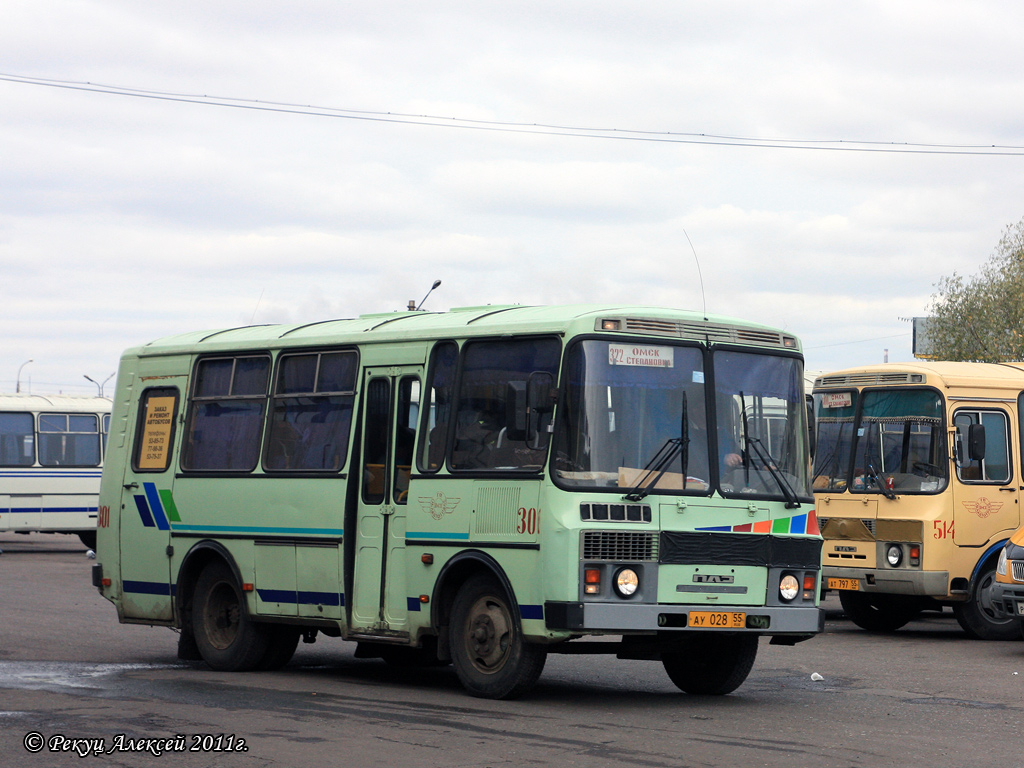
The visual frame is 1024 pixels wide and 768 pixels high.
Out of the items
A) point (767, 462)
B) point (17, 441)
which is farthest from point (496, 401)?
point (17, 441)

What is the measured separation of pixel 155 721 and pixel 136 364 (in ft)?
19.7

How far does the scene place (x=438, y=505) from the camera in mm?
11867

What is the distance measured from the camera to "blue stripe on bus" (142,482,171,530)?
14.4 meters

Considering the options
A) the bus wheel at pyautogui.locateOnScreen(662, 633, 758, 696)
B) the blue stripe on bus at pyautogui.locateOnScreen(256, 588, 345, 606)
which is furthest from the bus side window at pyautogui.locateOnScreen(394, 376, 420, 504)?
the bus wheel at pyautogui.locateOnScreen(662, 633, 758, 696)

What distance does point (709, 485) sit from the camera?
447 inches

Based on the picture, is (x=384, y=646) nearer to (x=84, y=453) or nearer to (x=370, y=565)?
(x=370, y=565)

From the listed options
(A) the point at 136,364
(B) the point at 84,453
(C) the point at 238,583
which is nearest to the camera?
(C) the point at 238,583

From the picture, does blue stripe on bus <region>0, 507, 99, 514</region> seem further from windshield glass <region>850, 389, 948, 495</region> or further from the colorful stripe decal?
the colorful stripe decal

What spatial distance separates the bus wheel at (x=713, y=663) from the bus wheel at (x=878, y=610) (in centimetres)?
718

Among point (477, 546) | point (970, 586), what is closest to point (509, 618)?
point (477, 546)

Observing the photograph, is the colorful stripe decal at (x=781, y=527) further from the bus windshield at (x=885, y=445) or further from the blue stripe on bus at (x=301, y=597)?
the bus windshield at (x=885, y=445)

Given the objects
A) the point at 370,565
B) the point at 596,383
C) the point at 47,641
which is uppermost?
the point at 596,383

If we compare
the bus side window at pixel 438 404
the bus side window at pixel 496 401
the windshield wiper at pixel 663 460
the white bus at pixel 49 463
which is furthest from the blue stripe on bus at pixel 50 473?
the windshield wiper at pixel 663 460

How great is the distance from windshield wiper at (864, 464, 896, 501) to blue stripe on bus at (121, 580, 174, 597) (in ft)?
27.3
